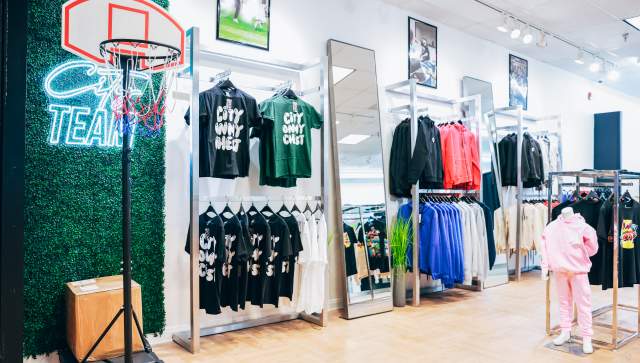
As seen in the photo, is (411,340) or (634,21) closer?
(411,340)

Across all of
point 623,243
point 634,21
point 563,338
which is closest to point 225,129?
point 563,338

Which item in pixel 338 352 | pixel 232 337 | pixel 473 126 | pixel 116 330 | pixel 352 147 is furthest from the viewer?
pixel 473 126

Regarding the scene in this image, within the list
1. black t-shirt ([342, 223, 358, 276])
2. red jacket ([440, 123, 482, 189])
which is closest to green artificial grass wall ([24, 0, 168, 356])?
black t-shirt ([342, 223, 358, 276])

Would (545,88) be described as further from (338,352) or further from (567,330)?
(338,352)

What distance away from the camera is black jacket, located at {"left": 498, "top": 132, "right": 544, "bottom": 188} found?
21.8ft

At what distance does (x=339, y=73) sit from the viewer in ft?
16.2

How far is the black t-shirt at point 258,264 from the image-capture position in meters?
3.92

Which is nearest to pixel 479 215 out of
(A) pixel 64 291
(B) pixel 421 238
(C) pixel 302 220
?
(B) pixel 421 238

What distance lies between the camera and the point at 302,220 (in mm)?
4164

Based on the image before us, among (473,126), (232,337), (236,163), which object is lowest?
(232,337)

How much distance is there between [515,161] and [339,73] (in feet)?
10.4

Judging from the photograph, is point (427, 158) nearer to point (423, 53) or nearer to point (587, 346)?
point (423, 53)

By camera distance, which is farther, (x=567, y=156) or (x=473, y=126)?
(x=567, y=156)

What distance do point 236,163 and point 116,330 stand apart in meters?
1.47
